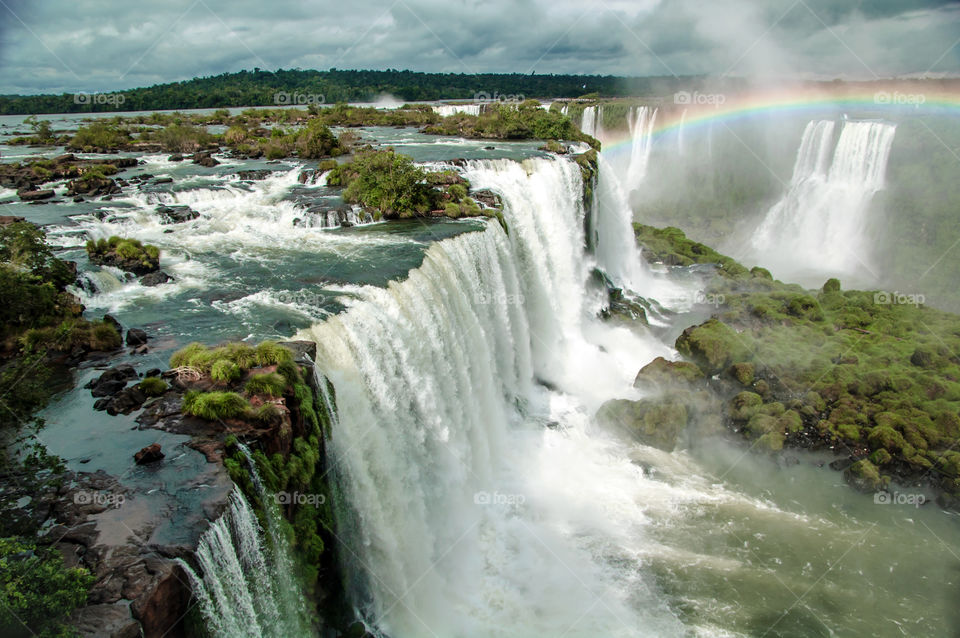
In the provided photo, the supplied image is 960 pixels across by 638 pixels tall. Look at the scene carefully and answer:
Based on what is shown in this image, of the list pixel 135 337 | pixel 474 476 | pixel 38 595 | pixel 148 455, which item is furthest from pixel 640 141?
pixel 38 595

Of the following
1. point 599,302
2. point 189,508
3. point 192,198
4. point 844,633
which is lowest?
point 844,633

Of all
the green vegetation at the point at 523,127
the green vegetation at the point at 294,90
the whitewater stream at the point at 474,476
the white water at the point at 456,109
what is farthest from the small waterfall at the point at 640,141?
the whitewater stream at the point at 474,476

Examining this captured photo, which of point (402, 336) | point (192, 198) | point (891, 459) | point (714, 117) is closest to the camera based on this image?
point (402, 336)

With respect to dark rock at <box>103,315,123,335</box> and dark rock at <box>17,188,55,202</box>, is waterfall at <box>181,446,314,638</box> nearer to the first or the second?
dark rock at <box>103,315,123,335</box>

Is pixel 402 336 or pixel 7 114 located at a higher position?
pixel 7 114

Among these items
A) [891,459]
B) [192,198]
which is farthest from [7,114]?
[891,459]

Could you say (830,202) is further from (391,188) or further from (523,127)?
(391,188)

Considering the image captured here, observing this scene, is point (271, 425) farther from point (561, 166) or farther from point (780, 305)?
point (780, 305)
